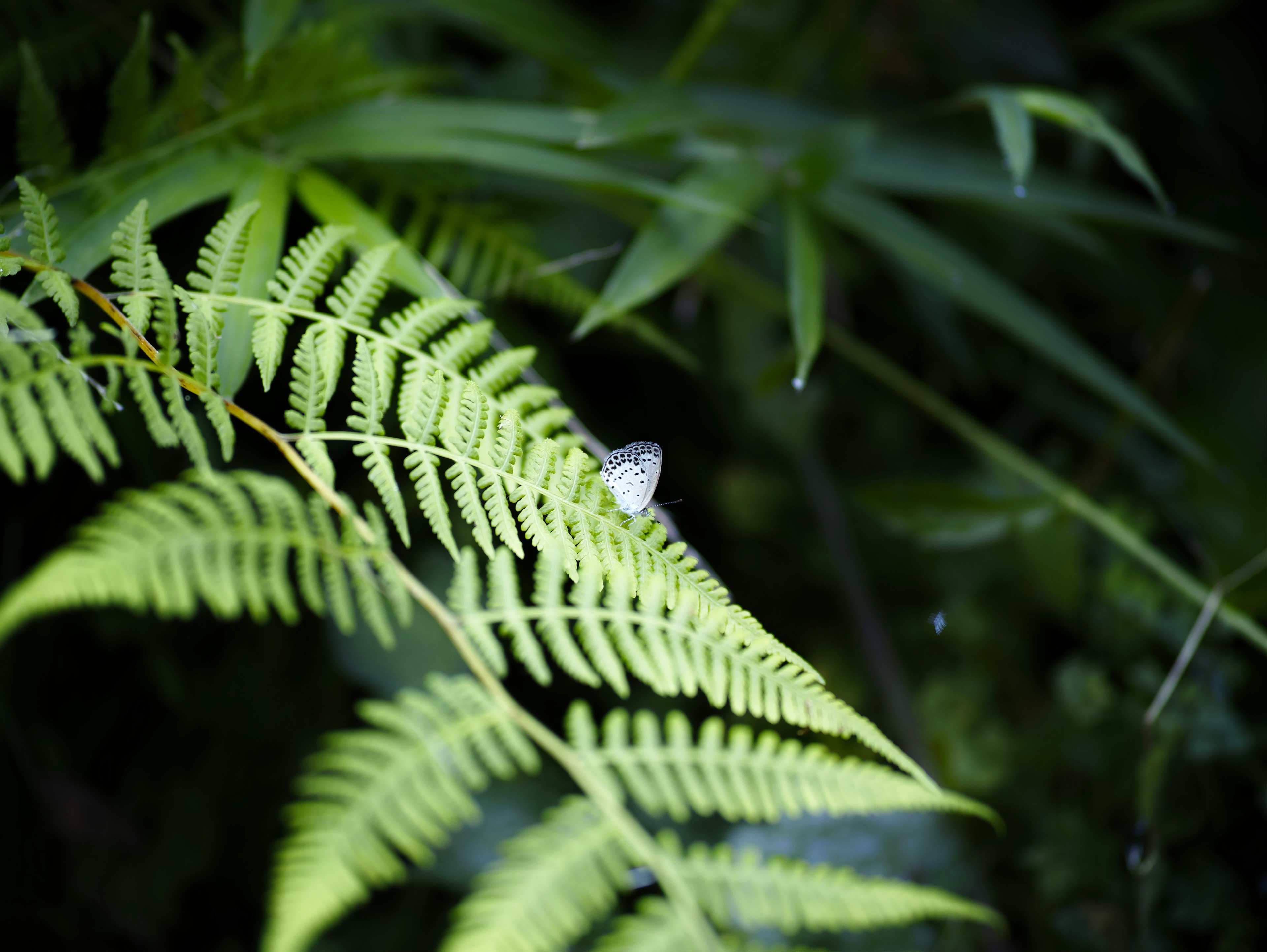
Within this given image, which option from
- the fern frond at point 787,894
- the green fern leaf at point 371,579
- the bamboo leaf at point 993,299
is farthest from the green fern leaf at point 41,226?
the bamboo leaf at point 993,299

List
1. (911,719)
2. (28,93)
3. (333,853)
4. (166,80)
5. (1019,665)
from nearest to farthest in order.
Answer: (333,853), (28,93), (166,80), (911,719), (1019,665)

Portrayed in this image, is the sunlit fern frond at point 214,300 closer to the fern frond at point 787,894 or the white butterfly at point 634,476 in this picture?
the white butterfly at point 634,476

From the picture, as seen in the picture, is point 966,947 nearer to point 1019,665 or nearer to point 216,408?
point 1019,665

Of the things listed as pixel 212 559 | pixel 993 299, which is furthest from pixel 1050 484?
pixel 212 559

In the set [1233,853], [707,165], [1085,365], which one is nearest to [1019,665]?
[1233,853]

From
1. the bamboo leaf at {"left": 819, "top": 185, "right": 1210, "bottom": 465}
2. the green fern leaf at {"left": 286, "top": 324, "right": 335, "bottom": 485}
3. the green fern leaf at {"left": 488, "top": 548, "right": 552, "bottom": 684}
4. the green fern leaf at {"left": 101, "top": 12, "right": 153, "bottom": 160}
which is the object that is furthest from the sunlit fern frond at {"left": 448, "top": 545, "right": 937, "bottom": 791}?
the bamboo leaf at {"left": 819, "top": 185, "right": 1210, "bottom": 465}

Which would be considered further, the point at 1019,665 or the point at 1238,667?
the point at 1019,665
